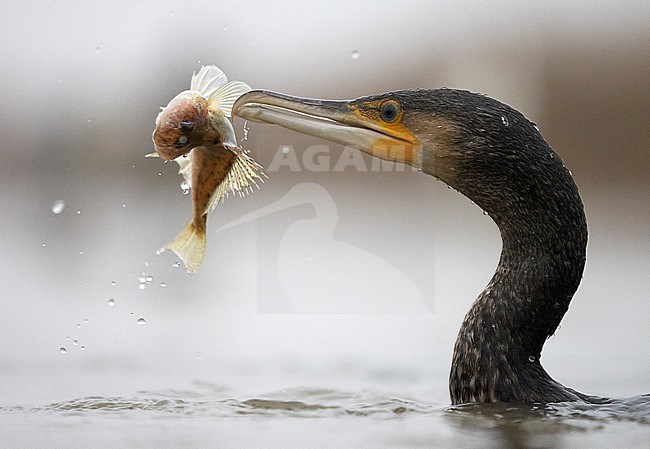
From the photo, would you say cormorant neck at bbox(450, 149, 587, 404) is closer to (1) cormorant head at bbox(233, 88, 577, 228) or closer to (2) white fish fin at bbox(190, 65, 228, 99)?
(1) cormorant head at bbox(233, 88, 577, 228)

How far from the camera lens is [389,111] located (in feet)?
10.1

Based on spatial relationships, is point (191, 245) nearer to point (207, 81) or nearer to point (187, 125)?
point (187, 125)

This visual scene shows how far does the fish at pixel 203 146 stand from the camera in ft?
10.2

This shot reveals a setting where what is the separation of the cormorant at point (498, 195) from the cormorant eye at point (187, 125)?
19 centimetres

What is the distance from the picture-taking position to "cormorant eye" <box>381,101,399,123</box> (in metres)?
3.08

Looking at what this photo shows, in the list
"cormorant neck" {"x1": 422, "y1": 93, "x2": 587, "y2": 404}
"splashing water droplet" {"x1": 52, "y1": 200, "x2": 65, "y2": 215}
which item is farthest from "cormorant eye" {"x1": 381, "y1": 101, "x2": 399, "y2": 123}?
"splashing water droplet" {"x1": 52, "y1": 200, "x2": 65, "y2": 215}

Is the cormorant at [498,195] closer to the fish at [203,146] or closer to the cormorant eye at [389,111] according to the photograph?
the cormorant eye at [389,111]

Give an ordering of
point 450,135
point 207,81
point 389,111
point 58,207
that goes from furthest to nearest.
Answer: point 58,207 → point 207,81 → point 389,111 → point 450,135

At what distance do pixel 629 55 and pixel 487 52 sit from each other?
196 centimetres

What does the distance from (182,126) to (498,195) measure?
38.0 inches

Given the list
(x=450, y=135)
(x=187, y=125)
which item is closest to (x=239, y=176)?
(x=187, y=125)

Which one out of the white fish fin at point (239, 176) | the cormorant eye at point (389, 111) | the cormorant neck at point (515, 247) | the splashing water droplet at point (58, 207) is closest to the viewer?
the cormorant neck at point (515, 247)

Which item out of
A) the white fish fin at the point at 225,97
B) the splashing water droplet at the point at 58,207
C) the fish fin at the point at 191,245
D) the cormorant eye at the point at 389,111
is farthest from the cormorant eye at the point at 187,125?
the splashing water droplet at the point at 58,207

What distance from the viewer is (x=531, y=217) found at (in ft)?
9.82
